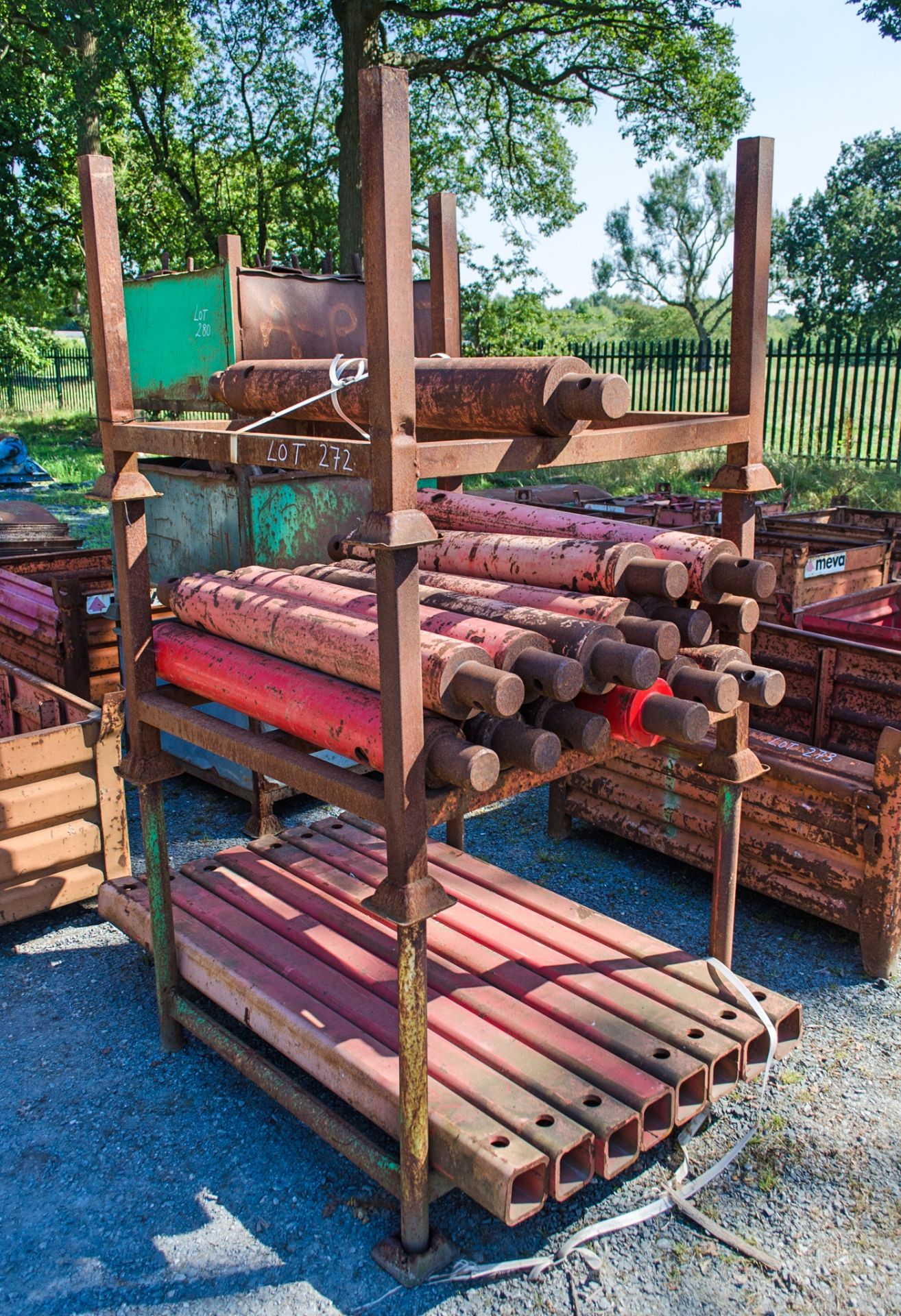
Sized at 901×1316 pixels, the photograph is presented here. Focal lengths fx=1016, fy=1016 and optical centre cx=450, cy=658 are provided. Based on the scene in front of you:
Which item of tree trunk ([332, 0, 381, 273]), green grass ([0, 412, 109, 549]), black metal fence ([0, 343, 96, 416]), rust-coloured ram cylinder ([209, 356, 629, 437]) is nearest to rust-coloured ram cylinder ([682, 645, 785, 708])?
rust-coloured ram cylinder ([209, 356, 629, 437])

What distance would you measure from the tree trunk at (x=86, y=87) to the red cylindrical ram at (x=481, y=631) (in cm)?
1586

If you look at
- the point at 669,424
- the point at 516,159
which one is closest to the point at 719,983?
the point at 669,424

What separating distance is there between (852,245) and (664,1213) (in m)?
26.7

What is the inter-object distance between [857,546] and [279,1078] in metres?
5.54

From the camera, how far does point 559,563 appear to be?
3021 millimetres

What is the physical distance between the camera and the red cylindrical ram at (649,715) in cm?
Result: 262

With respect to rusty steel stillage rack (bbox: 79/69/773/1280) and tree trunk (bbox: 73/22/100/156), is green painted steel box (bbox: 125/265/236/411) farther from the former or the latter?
tree trunk (bbox: 73/22/100/156)

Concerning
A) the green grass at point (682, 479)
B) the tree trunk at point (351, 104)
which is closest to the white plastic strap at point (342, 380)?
the green grass at point (682, 479)

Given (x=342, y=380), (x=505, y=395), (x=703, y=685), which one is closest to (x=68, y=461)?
(x=342, y=380)

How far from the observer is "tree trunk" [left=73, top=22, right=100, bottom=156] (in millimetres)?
16281

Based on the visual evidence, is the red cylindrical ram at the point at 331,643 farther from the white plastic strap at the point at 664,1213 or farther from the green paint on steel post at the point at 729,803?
the white plastic strap at the point at 664,1213

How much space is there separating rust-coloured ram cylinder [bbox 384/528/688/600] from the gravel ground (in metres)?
1.77

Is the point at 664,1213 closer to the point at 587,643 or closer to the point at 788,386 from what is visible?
the point at 587,643

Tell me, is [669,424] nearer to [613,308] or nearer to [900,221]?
[900,221]
